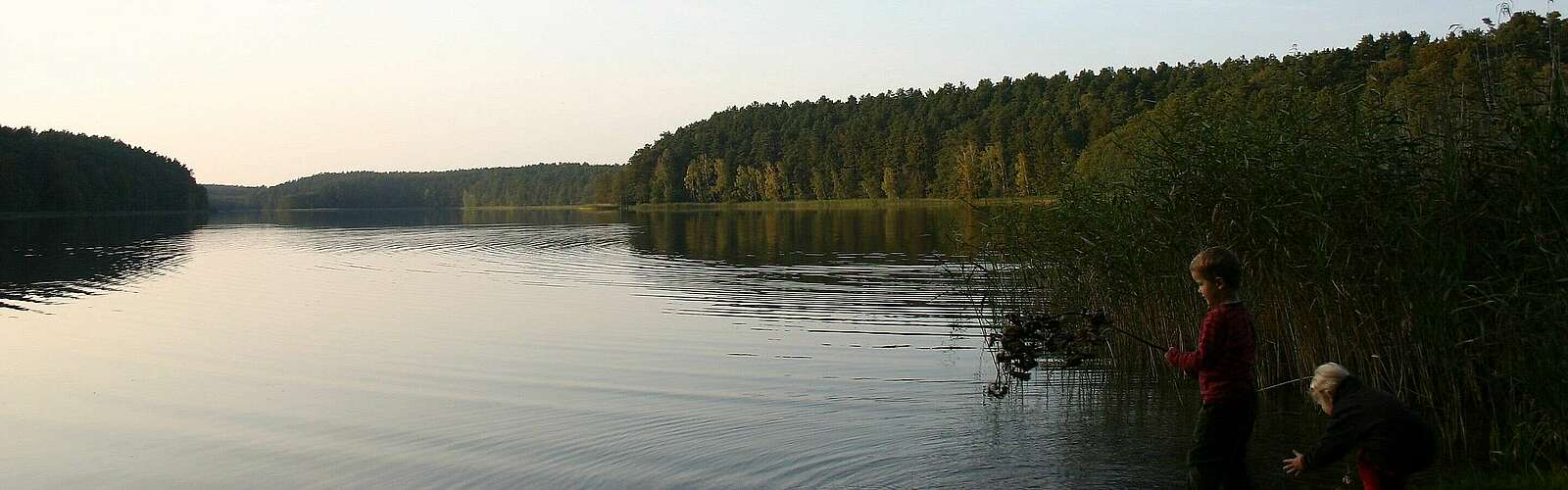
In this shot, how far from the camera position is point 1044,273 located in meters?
15.5

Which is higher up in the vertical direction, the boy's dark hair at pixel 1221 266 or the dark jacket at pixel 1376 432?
the boy's dark hair at pixel 1221 266

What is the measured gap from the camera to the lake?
32.4 ft

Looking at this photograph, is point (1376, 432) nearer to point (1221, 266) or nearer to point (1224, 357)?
point (1224, 357)

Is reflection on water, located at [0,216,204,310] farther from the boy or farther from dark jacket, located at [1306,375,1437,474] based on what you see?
dark jacket, located at [1306,375,1437,474]

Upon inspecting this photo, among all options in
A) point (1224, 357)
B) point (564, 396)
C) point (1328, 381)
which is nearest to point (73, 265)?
point (564, 396)

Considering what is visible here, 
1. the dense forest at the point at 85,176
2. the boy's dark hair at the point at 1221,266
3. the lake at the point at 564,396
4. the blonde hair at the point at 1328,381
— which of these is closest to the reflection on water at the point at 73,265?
the lake at the point at 564,396

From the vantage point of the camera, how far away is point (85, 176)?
5546 inches

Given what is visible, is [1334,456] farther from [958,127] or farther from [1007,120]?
[958,127]

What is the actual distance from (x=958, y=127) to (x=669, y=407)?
154756 mm

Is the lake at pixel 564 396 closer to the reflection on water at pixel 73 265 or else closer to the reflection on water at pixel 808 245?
the reflection on water at pixel 73 265

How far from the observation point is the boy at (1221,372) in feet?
22.2

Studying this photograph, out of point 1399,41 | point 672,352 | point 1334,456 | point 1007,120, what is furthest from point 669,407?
point 1007,120

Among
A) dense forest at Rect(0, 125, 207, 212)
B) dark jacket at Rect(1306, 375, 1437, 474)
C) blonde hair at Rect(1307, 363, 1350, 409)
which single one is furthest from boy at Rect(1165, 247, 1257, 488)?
dense forest at Rect(0, 125, 207, 212)

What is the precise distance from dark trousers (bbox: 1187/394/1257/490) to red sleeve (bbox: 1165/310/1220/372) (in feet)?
0.99
